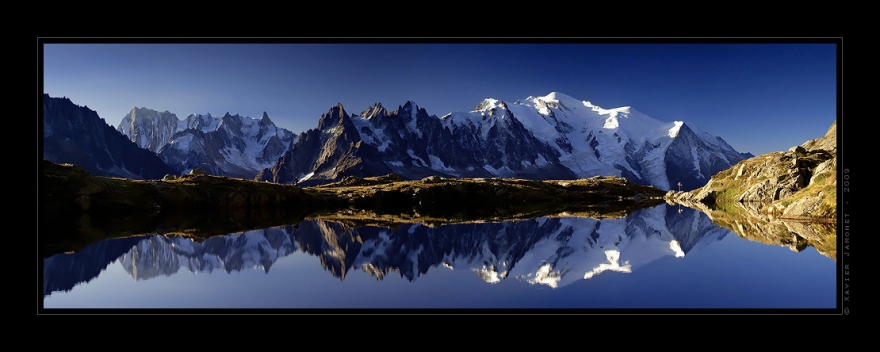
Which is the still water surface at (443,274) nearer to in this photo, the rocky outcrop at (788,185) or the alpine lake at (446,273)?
the alpine lake at (446,273)

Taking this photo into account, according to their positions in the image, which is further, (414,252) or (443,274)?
(414,252)

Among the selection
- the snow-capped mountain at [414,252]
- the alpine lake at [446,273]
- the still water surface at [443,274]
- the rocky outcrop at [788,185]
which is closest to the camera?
the alpine lake at [446,273]

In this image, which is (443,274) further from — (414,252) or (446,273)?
(414,252)

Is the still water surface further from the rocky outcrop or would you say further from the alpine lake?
the rocky outcrop

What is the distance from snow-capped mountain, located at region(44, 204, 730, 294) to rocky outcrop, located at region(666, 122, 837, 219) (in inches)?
429

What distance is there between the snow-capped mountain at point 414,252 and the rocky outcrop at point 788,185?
10900 mm

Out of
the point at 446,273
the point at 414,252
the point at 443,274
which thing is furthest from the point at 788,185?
the point at 443,274

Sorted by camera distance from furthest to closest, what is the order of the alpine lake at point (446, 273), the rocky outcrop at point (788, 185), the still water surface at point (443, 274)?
the rocky outcrop at point (788, 185) → the still water surface at point (443, 274) → the alpine lake at point (446, 273)

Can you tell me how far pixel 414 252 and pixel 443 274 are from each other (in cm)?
803

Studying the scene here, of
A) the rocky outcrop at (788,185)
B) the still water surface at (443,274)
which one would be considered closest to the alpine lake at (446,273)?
the still water surface at (443,274)

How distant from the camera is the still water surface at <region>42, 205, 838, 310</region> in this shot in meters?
16.2

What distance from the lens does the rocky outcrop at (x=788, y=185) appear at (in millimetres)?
45562

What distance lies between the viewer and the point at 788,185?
73125 millimetres
